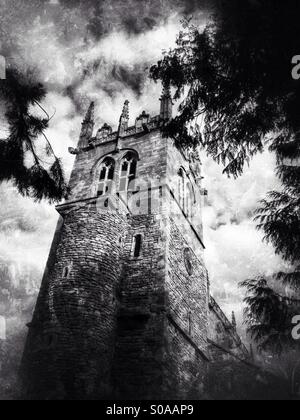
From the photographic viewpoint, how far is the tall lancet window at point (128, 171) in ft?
53.3

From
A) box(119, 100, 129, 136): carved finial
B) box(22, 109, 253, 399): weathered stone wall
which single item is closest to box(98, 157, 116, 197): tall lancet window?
box(22, 109, 253, 399): weathered stone wall

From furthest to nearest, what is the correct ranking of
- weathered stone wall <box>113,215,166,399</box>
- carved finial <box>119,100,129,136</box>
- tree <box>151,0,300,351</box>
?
carved finial <box>119,100,129,136</box> → weathered stone wall <box>113,215,166,399</box> → tree <box>151,0,300,351</box>

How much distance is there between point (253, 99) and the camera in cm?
612

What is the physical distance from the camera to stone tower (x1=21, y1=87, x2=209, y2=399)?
998cm

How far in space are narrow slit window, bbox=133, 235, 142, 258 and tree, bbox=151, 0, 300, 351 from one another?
19.8ft

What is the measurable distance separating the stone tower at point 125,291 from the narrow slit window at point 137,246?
4 cm

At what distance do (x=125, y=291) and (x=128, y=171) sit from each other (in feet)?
21.1

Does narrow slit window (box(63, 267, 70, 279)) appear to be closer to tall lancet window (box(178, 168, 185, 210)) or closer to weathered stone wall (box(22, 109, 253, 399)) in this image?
weathered stone wall (box(22, 109, 253, 399))

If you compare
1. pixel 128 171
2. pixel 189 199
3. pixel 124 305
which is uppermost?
pixel 189 199

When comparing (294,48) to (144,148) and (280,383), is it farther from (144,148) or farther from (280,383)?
(280,383)

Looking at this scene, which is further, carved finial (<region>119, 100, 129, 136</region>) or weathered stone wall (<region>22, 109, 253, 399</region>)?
carved finial (<region>119, 100, 129, 136</region>)

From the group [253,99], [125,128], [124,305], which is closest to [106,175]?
[125,128]

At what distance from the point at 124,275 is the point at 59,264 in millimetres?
2303

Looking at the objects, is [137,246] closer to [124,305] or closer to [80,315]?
[124,305]
